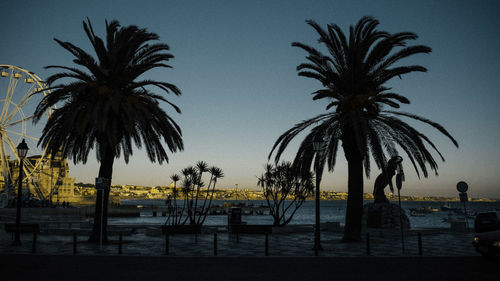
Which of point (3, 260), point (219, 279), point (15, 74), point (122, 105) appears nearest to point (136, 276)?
point (219, 279)

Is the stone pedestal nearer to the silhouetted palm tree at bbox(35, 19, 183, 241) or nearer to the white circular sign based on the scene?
the white circular sign

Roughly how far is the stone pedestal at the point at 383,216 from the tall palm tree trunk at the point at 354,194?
24.6ft

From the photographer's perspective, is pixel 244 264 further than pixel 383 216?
No

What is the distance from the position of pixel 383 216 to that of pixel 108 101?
2009 centimetres

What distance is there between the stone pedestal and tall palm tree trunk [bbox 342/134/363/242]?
295 inches

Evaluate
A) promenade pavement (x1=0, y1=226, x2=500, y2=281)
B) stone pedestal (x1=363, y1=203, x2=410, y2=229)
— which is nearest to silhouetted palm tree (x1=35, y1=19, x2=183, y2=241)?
promenade pavement (x1=0, y1=226, x2=500, y2=281)

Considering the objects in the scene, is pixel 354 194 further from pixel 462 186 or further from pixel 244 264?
pixel 244 264

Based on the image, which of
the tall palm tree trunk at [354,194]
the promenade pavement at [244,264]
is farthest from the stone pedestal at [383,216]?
the promenade pavement at [244,264]

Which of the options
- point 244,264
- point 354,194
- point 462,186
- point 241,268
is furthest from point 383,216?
point 241,268

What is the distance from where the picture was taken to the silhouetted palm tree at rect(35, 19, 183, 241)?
19312 mm

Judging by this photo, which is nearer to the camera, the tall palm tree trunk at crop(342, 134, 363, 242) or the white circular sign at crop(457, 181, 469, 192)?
the tall palm tree trunk at crop(342, 134, 363, 242)

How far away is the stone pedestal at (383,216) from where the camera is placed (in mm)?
27281

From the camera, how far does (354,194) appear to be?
815 inches

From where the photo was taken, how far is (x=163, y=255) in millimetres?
14734
